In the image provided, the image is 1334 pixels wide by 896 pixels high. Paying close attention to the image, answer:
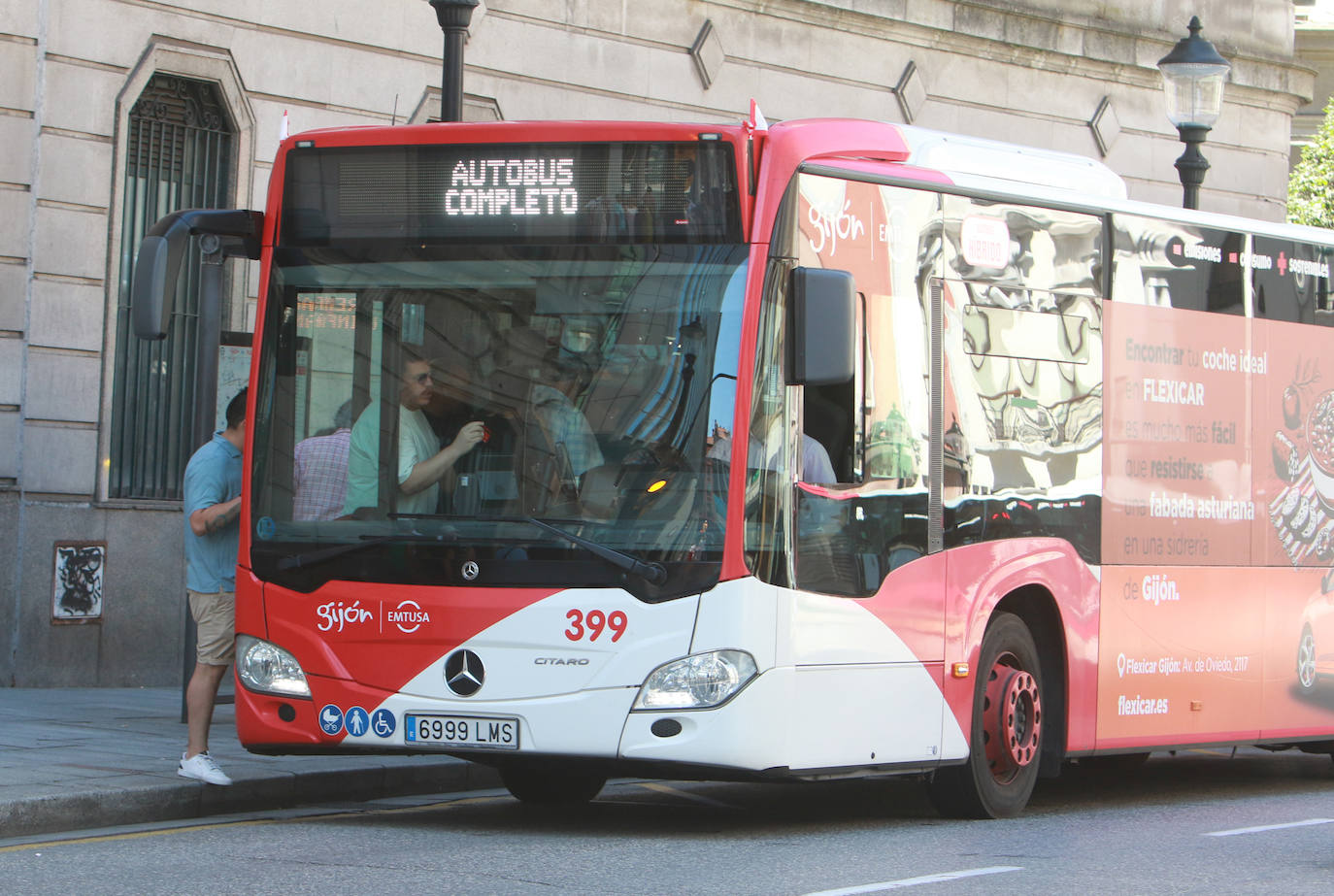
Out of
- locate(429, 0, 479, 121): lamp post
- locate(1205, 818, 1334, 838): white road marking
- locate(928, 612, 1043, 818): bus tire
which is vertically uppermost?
locate(429, 0, 479, 121): lamp post

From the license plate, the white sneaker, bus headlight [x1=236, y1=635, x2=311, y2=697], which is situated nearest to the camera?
the license plate

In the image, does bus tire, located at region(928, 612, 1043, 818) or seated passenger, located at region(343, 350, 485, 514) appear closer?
seated passenger, located at region(343, 350, 485, 514)

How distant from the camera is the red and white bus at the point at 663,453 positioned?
8031mm

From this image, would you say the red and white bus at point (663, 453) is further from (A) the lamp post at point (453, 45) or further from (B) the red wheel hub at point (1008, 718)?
(A) the lamp post at point (453, 45)

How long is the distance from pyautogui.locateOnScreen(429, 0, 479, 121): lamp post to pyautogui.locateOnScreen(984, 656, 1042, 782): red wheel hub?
458 centimetres

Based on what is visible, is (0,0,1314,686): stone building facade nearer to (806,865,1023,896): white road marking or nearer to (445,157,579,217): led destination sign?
(445,157,579,217): led destination sign

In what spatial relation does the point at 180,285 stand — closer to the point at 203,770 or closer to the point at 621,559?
the point at 203,770

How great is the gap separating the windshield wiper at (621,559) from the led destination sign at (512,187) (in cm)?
128

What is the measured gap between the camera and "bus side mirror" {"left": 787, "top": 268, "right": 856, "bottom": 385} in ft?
26.3

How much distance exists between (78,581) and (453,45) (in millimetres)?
4743

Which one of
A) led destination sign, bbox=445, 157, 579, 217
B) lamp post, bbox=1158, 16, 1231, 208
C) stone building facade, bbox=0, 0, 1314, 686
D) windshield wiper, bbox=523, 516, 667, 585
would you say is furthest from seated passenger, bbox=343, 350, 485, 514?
lamp post, bbox=1158, 16, 1231, 208

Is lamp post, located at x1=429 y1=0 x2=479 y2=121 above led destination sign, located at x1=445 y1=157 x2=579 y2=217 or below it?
above

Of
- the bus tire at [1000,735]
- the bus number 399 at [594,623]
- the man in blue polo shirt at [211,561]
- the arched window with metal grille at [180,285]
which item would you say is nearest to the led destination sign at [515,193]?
the man in blue polo shirt at [211,561]

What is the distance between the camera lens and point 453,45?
1203 centimetres
